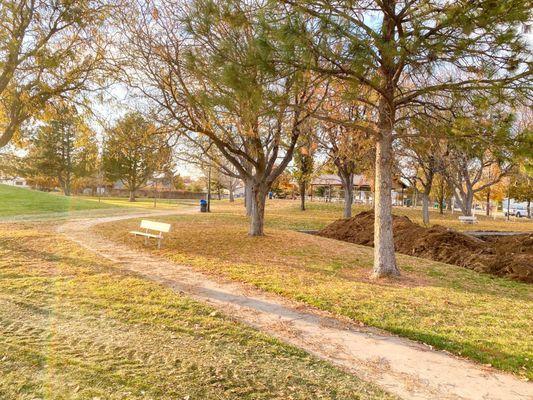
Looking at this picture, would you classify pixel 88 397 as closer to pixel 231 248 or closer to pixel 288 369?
pixel 288 369

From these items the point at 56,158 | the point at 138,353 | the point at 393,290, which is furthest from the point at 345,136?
the point at 56,158

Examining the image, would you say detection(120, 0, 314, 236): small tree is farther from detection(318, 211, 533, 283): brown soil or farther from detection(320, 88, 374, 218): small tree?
detection(318, 211, 533, 283): brown soil

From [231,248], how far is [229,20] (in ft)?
Result: 21.1

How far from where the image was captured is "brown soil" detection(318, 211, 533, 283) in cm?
1050

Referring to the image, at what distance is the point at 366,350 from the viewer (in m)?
4.55

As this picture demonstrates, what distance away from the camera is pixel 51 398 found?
10.5 ft

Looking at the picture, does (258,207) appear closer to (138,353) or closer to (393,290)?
(393,290)

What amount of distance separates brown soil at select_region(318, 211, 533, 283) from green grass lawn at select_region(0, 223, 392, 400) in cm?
842

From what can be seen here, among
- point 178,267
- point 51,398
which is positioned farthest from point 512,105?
point 51,398

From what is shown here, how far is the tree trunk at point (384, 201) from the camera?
834cm

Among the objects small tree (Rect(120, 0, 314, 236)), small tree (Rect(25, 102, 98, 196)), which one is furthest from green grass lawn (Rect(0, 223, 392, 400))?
small tree (Rect(25, 102, 98, 196))

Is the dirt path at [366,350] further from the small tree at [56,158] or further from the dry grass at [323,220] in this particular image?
the small tree at [56,158]

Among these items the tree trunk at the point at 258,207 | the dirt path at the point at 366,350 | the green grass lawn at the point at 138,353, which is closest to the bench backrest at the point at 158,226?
the tree trunk at the point at 258,207

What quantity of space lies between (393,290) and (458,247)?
6.88m
